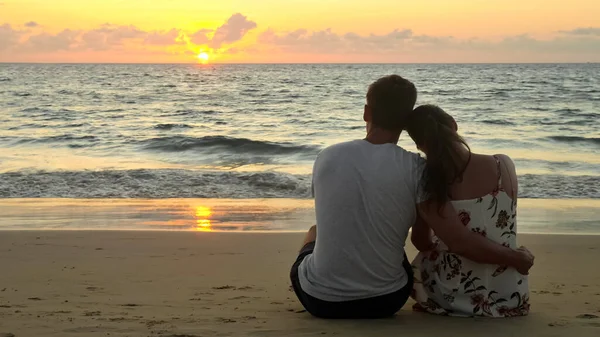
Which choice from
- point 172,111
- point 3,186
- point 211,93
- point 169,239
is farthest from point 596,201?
point 211,93

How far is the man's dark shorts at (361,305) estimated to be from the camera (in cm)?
335

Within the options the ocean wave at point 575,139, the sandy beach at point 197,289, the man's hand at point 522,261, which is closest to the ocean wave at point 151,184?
the sandy beach at point 197,289

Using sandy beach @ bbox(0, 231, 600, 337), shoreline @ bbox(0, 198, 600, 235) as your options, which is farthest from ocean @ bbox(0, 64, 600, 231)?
sandy beach @ bbox(0, 231, 600, 337)

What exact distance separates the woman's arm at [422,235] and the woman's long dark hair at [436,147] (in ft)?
0.59

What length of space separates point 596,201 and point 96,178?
8095 mm

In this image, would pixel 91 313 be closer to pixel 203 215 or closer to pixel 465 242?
pixel 465 242

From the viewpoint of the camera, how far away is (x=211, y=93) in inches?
1662

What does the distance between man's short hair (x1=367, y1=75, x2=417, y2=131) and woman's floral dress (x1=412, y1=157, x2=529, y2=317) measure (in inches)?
20.2

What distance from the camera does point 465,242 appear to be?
10.4 ft

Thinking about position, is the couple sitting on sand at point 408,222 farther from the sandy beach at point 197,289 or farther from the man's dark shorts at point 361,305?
the sandy beach at point 197,289

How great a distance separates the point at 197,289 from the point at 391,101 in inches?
89.1

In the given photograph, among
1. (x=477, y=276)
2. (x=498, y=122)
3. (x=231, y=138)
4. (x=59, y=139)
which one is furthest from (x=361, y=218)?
(x=498, y=122)

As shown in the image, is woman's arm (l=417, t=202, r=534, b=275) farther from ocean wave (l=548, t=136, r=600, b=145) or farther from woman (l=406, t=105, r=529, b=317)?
ocean wave (l=548, t=136, r=600, b=145)

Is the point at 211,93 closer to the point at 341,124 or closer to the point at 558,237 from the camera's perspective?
the point at 341,124
